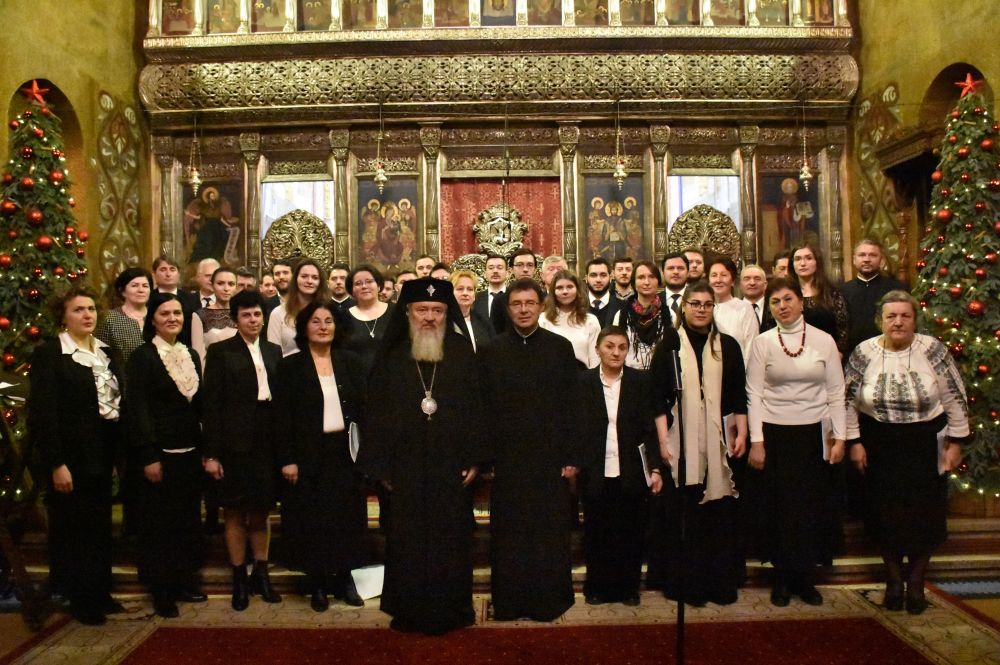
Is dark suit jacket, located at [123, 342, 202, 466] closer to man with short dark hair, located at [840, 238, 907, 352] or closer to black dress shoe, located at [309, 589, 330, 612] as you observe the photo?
black dress shoe, located at [309, 589, 330, 612]

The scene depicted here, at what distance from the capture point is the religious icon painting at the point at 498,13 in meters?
11.4

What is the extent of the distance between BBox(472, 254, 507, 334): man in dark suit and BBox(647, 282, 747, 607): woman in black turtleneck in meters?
1.83

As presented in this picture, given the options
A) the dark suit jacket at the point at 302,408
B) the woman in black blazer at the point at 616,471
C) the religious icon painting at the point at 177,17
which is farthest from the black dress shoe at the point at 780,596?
the religious icon painting at the point at 177,17

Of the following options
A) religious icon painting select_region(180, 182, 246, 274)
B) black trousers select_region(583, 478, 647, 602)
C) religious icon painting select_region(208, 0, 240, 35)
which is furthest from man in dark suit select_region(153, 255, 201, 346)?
religious icon painting select_region(208, 0, 240, 35)

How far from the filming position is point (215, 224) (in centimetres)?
1155

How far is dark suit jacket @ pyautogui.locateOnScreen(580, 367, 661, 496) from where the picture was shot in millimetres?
4445

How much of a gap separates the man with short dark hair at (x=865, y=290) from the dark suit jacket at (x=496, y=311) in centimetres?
261

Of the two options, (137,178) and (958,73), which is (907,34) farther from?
(137,178)

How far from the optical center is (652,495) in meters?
4.70

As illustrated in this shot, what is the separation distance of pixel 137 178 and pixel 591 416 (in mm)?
9546

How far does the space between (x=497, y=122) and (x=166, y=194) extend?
5.21 m

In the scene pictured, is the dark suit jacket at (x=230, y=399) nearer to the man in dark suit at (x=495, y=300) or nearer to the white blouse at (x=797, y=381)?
the man in dark suit at (x=495, y=300)

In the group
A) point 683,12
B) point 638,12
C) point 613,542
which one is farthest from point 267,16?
point 613,542

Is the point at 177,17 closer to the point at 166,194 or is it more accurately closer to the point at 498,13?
the point at 166,194
